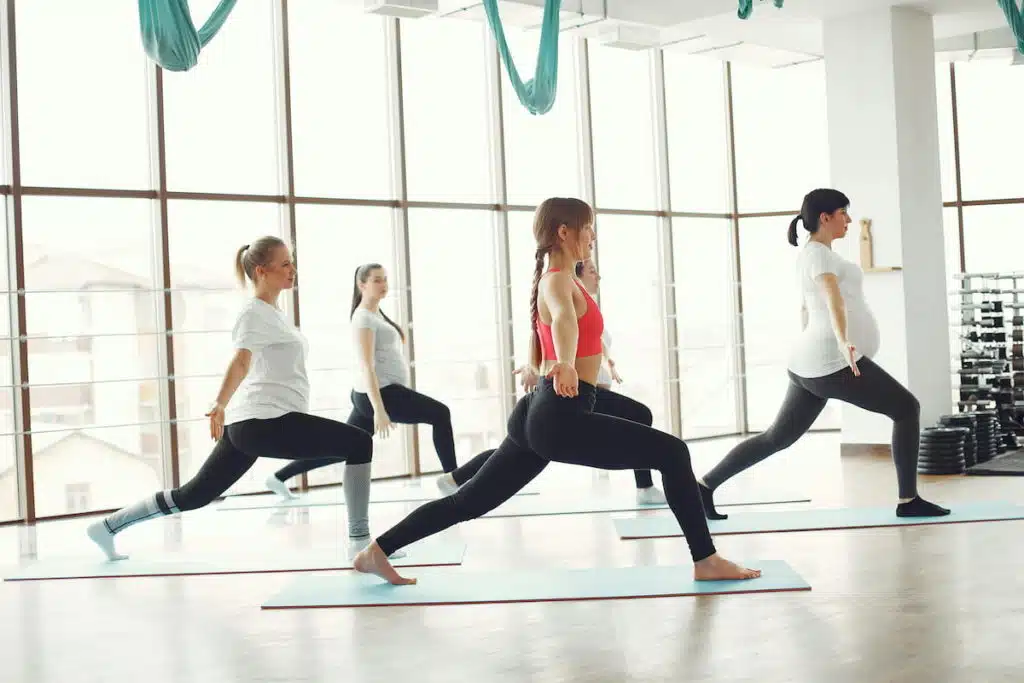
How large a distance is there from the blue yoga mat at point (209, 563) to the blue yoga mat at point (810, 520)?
822mm

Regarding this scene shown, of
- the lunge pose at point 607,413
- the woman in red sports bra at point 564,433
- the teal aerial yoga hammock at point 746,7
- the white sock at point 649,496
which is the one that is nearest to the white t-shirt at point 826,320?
the lunge pose at point 607,413

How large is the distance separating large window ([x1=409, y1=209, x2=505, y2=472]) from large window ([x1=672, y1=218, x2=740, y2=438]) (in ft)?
6.38

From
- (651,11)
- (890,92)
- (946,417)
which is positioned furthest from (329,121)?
(946,417)

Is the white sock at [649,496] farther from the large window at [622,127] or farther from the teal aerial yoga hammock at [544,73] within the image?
the large window at [622,127]

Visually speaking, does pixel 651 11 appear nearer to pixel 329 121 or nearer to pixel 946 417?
pixel 329 121

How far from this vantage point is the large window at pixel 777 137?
1052cm

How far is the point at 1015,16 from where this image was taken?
24.1 ft

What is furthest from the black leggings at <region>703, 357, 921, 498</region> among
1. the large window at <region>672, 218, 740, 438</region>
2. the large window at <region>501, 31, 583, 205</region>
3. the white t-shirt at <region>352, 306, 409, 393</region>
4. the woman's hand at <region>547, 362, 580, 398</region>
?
the large window at <region>672, 218, 740, 438</region>

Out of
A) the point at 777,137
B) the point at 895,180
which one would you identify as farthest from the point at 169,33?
the point at 777,137

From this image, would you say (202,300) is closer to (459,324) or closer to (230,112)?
(230,112)

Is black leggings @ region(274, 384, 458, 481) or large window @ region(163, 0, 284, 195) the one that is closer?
black leggings @ region(274, 384, 458, 481)

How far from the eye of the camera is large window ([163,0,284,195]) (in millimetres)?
7465

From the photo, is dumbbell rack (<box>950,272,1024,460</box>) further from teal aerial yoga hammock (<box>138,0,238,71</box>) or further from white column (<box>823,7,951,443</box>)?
teal aerial yoga hammock (<box>138,0,238,71</box>)

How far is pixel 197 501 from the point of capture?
14.9 ft
